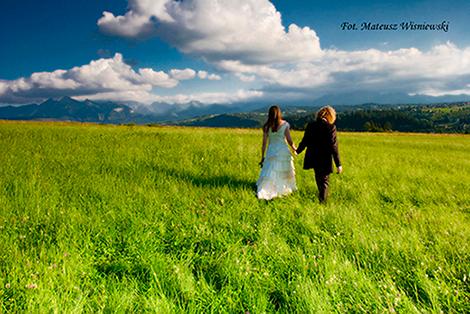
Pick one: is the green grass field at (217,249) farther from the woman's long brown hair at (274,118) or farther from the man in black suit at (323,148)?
the woman's long brown hair at (274,118)

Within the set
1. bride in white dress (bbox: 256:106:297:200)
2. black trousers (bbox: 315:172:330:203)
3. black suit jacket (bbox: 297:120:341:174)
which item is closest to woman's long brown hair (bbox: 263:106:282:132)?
bride in white dress (bbox: 256:106:297:200)

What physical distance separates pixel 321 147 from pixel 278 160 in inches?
63.3

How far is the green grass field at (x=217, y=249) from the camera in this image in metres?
3.31

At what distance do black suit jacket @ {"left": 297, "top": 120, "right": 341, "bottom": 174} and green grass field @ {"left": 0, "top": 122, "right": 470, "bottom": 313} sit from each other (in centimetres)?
Answer: 100

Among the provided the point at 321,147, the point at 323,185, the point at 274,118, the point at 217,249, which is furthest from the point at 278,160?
the point at 217,249

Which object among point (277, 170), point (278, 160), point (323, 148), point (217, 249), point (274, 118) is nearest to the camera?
point (217, 249)

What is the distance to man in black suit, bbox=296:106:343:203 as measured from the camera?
26.4ft

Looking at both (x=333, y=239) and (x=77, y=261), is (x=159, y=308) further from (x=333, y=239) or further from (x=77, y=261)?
(x=333, y=239)

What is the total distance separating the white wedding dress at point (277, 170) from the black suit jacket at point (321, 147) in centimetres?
93

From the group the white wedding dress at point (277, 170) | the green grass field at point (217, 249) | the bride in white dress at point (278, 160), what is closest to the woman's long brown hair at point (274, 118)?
the bride in white dress at point (278, 160)

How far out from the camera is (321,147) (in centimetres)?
825

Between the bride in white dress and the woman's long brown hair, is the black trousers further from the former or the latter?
the woman's long brown hair

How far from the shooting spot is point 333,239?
4.97 m

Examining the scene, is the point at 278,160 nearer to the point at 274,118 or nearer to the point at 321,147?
the point at 274,118
